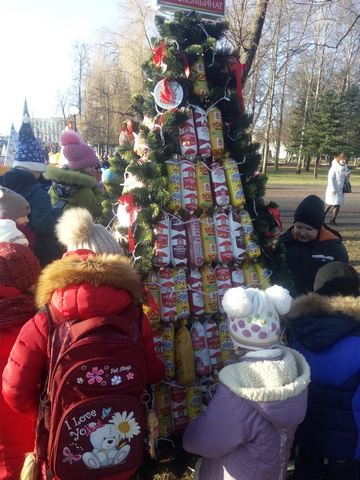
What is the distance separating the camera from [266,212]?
3.07 metres

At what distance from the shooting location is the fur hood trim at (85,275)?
1663mm

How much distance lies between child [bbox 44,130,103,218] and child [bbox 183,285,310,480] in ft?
8.32

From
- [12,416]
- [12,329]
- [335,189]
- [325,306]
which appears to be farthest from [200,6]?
[335,189]

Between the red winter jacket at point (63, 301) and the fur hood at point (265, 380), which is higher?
the red winter jacket at point (63, 301)

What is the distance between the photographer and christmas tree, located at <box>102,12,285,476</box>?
108 inches

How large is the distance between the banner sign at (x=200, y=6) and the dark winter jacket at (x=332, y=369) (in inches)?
85.4

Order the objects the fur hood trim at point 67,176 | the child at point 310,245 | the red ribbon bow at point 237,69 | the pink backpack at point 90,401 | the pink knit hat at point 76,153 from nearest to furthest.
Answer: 1. the pink backpack at point 90,401
2. the red ribbon bow at point 237,69
3. the child at point 310,245
4. the fur hood trim at point 67,176
5. the pink knit hat at point 76,153

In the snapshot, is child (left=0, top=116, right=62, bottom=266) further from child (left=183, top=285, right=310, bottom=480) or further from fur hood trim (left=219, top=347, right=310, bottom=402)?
fur hood trim (left=219, top=347, right=310, bottom=402)

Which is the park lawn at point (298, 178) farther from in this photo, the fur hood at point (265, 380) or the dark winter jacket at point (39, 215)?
the fur hood at point (265, 380)

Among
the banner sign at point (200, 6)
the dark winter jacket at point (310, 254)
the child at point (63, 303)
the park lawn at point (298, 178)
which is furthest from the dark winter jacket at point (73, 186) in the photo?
the park lawn at point (298, 178)

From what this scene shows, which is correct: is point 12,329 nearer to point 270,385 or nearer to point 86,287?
point 86,287

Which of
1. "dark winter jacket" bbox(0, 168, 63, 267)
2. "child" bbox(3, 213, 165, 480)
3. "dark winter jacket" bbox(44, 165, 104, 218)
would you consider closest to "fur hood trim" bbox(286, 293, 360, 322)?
"child" bbox(3, 213, 165, 480)

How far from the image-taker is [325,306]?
2174 millimetres

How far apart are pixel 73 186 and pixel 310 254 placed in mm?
2426
